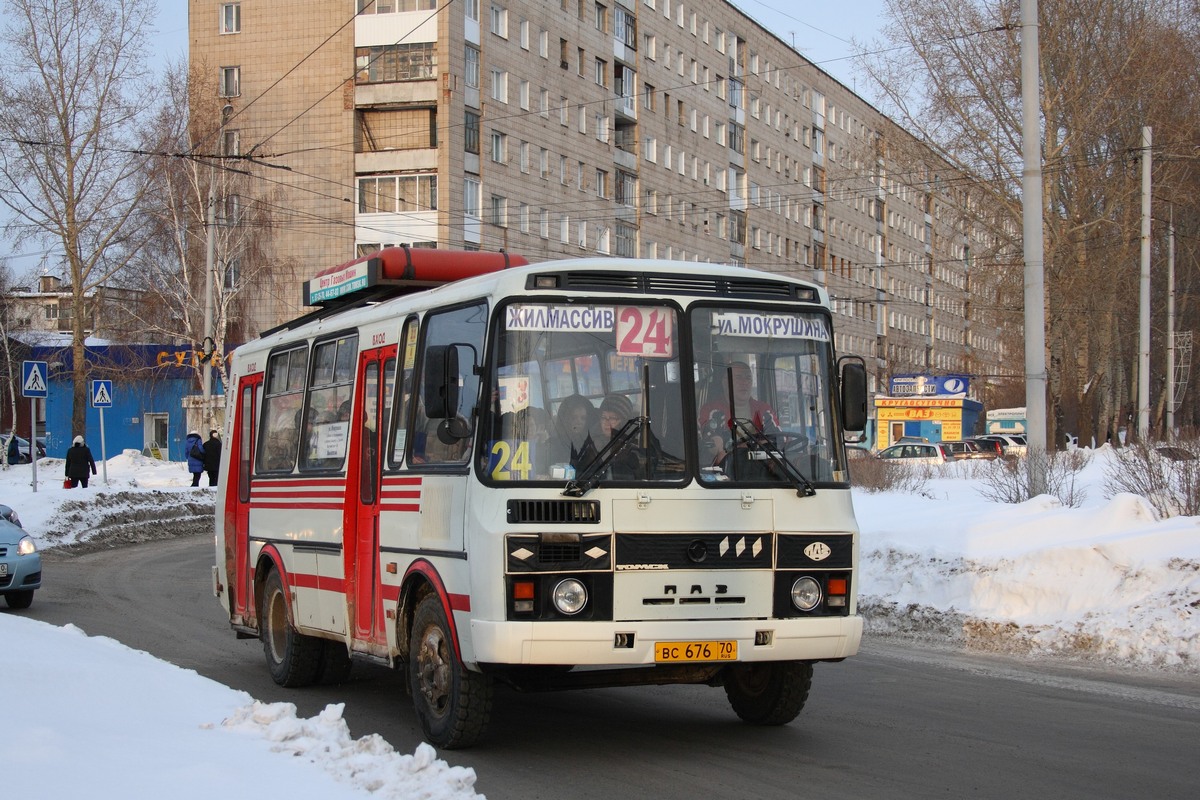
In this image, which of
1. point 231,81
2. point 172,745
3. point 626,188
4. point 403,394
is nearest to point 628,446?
point 403,394

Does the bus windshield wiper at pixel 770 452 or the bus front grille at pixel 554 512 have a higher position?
the bus windshield wiper at pixel 770 452

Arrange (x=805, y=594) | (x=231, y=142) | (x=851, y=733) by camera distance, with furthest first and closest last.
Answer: (x=231, y=142)
(x=851, y=733)
(x=805, y=594)

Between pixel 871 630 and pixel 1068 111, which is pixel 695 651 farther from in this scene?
pixel 1068 111

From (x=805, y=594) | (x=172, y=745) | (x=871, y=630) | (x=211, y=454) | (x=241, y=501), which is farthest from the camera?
(x=211, y=454)

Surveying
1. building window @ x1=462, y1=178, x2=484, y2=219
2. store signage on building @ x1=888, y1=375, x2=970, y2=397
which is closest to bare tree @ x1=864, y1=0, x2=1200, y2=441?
store signage on building @ x1=888, y1=375, x2=970, y2=397

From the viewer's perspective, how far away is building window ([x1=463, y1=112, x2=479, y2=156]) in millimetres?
60344

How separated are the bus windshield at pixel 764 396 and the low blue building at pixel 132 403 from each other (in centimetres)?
5166

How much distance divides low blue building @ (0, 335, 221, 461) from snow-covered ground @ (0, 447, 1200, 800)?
104 feet

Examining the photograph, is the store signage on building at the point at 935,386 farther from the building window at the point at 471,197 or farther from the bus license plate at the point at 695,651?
the bus license plate at the point at 695,651

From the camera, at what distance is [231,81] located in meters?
63.5

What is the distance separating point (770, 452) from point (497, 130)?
55308 mm

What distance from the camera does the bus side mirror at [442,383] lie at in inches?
309

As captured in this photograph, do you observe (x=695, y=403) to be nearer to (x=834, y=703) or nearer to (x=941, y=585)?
(x=834, y=703)

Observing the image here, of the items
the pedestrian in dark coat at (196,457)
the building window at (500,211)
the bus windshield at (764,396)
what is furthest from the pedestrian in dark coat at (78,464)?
the bus windshield at (764,396)
